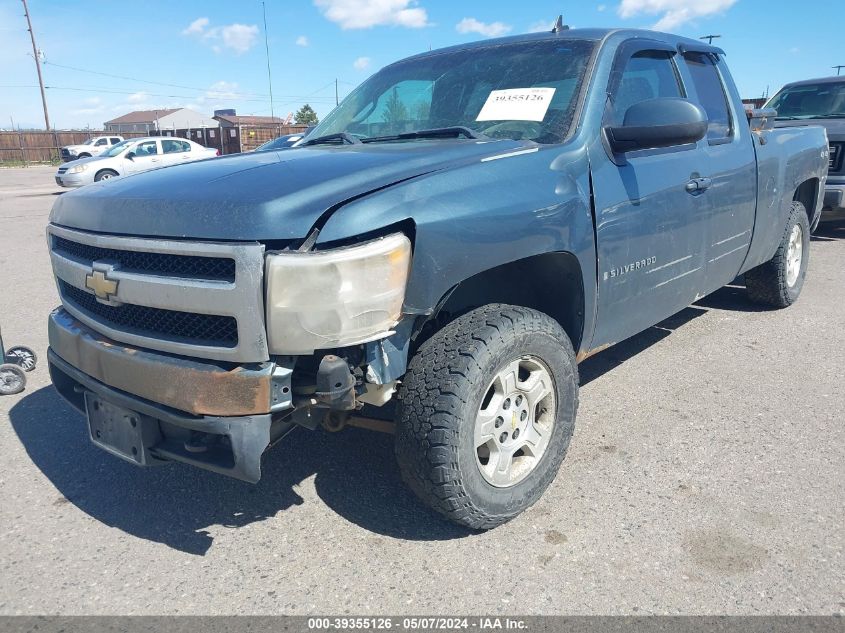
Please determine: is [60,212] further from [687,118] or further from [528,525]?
[687,118]

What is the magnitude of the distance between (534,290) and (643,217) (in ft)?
2.11

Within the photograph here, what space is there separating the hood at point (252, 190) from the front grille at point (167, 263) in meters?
0.08

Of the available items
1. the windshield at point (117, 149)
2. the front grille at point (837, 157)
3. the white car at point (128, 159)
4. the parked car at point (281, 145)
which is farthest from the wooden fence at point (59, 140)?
the parked car at point (281, 145)

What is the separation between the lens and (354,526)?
272 cm

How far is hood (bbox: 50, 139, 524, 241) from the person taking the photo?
211cm

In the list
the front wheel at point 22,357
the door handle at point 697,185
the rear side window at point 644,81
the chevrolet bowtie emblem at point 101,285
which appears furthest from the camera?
the front wheel at point 22,357

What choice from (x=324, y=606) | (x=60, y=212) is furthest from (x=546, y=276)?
(x=60, y=212)

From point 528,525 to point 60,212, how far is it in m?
2.41

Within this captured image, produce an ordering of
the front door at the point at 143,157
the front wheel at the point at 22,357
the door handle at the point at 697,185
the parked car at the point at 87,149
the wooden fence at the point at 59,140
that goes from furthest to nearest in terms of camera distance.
A: 1. the wooden fence at the point at 59,140
2. the parked car at the point at 87,149
3. the front door at the point at 143,157
4. the front wheel at the point at 22,357
5. the door handle at the point at 697,185

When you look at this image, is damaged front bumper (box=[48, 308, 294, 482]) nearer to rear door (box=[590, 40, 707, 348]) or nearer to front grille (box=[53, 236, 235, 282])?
front grille (box=[53, 236, 235, 282])

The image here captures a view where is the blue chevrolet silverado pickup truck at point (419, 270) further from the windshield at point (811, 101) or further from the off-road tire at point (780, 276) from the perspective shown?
the windshield at point (811, 101)

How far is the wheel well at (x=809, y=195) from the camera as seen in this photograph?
5.74 meters

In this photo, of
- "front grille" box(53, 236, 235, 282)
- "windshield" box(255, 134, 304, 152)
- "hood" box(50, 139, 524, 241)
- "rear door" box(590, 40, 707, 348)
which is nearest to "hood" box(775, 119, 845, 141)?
"rear door" box(590, 40, 707, 348)

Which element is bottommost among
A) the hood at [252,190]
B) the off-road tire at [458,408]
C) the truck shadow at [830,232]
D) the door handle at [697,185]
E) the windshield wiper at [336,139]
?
the truck shadow at [830,232]
